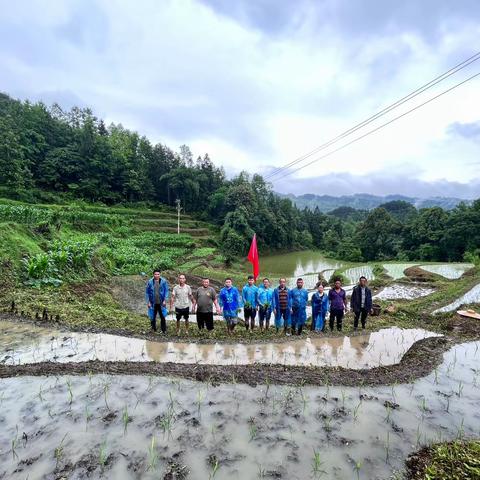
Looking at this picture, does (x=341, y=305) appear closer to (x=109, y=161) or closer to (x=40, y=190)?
(x=40, y=190)

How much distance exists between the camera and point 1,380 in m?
6.75

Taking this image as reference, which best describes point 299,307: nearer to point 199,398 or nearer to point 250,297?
point 250,297

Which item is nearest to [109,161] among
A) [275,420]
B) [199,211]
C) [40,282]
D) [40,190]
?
[40,190]

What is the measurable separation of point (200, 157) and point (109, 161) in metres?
20.0

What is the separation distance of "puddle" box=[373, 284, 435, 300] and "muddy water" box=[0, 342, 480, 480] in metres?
11.2

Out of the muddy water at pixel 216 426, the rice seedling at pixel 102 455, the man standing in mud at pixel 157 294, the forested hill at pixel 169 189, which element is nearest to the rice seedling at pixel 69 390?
the muddy water at pixel 216 426

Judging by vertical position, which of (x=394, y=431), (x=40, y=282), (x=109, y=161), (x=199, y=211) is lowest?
(x=394, y=431)

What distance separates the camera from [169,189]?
60.3 meters

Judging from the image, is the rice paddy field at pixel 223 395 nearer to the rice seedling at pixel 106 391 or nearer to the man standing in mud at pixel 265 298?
the rice seedling at pixel 106 391

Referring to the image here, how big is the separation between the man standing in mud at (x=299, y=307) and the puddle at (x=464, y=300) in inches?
295

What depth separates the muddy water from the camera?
15.1ft

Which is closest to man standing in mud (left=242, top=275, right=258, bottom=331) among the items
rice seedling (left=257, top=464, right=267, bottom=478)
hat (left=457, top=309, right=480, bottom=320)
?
rice seedling (left=257, top=464, right=267, bottom=478)

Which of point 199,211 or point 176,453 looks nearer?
point 176,453

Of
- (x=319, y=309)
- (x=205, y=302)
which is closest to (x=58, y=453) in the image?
(x=205, y=302)
